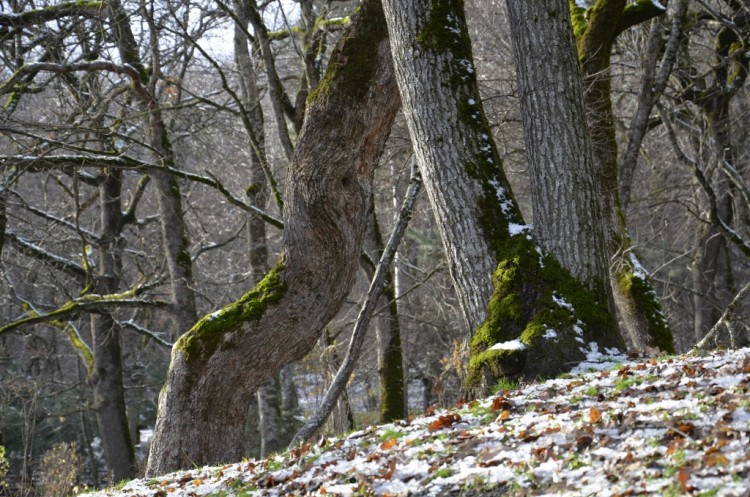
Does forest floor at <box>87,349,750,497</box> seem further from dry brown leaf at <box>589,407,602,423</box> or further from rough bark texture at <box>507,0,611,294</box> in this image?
rough bark texture at <box>507,0,611,294</box>

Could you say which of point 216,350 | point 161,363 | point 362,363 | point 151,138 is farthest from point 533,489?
point 161,363

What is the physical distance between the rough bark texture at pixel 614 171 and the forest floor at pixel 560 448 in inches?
129

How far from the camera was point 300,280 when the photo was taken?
7.17 metres

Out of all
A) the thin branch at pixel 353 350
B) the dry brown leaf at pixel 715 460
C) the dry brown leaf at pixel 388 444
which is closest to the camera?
the dry brown leaf at pixel 715 460

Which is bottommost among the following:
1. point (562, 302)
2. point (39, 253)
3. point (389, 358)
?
point (389, 358)

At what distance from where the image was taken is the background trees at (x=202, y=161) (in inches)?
393

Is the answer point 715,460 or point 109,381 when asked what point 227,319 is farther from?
point 109,381

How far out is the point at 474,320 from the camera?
19.6 ft

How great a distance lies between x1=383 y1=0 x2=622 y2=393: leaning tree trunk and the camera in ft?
18.5

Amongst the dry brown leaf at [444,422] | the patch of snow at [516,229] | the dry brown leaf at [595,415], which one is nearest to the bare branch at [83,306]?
the patch of snow at [516,229]

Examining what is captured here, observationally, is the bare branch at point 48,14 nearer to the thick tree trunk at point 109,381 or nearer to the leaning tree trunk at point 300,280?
the leaning tree trunk at point 300,280

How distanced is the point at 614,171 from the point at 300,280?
154 inches

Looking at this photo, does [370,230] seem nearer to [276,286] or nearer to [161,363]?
→ [276,286]

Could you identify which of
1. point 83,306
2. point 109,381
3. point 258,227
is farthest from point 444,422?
point 109,381
